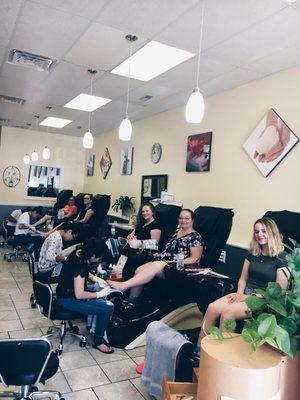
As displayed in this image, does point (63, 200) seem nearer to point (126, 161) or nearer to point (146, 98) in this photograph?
point (126, 161)

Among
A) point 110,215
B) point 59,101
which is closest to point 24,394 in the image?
point 59,101

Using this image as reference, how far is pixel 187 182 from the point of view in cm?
564

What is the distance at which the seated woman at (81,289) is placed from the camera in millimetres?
2992

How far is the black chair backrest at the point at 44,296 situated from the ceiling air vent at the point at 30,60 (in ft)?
9.11

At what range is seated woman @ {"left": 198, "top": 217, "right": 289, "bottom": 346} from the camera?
2.81 m

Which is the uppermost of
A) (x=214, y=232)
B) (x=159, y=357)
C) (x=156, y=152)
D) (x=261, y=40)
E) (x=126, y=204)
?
(x=261, y=40)

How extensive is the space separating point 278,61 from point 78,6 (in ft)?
7.33

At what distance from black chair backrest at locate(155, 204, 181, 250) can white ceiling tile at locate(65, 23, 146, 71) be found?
6.80 feet

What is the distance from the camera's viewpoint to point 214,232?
12.6ft

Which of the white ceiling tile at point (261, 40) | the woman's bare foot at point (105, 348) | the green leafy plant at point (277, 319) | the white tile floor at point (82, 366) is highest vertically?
the white ceiling tile at point (261, 40)

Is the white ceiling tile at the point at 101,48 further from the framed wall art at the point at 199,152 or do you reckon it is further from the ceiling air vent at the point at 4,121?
the ceiling air vent at the point at 4,121

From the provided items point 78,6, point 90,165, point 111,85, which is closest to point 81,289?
point 78,6

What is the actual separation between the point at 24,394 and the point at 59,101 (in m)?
5.10

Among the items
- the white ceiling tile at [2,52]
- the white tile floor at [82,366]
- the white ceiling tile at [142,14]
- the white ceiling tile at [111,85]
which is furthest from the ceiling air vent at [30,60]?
the white tile floor at [82,366]
